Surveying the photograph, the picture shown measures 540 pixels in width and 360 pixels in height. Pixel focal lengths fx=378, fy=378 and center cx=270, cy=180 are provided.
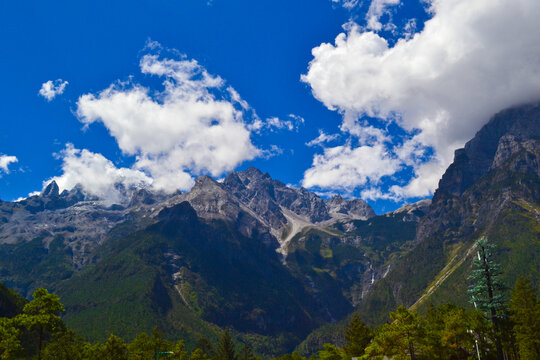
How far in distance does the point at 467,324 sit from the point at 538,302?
16504 millimetres

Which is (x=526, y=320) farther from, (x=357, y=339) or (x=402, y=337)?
(x=357, y=339)

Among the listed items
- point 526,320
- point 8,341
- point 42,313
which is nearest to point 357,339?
point 526,320

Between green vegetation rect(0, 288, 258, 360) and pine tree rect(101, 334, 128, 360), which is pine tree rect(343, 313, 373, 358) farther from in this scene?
pine tree rect(101, 334, 128, 360)

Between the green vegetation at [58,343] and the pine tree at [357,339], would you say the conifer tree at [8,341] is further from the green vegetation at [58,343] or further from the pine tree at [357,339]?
the pine tree at [357,339]

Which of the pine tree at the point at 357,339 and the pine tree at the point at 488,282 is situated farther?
the pine tree at the point at 357,339

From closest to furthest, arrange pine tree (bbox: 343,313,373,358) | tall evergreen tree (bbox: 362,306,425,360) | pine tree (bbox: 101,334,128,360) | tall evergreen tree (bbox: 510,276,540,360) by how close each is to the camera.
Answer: tall evergreen tree (bbox: 362,306,425,360) < tall evergreen tree (bbox: 510,276,540,360) < pine tree (bbox: 101,334,128,360) < pine tree (bbox: 343,313,373,358)

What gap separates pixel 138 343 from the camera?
88.7 metres

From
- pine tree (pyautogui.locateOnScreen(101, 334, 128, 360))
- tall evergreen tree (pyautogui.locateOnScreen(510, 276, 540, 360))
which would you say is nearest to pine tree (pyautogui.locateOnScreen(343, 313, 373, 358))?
tall evergreen tree (pyautogui.locateOnScreen(510, 276, 540, 360))

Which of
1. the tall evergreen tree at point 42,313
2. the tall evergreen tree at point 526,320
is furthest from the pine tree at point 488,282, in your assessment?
the tall evergreen tree at point 42,313

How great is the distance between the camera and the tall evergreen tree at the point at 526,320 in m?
67.3

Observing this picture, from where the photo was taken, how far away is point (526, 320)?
69.3 metres

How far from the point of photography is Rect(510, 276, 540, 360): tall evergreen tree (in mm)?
67331

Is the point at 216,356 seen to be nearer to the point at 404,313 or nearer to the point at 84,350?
the point at 84,350

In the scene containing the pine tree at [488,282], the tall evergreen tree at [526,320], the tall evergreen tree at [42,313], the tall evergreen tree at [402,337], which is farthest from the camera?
the tall evergreen tree at [526,320]
